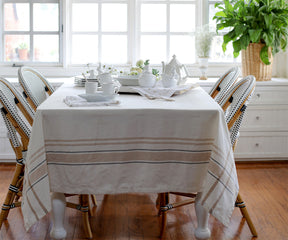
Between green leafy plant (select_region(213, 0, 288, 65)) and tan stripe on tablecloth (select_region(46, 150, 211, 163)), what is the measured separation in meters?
2.13

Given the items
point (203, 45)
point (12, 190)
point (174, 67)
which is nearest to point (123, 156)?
point (12, 190)

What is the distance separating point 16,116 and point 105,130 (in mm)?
608

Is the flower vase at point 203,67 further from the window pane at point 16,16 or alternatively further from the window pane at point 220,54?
the window pane at point 16,16

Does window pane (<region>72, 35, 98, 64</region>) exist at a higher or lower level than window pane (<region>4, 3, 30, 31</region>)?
lower

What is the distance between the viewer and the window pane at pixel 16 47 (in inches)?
195

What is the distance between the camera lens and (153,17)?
16.3 ft

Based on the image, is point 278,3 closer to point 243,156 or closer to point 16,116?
point 243,156

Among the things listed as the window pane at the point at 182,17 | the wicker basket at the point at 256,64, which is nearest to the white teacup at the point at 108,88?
the wicker basket at the point at 256,64

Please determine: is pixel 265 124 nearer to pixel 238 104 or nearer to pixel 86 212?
pixel 238 104

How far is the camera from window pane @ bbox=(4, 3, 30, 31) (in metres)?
4.91

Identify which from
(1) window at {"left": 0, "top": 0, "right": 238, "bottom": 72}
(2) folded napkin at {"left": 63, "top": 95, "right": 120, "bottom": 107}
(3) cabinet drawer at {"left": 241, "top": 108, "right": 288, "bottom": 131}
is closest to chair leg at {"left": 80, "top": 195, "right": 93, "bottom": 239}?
(2) folded napkin at {"left": 63, "top": 95, "right": 120, "bottom": 107}

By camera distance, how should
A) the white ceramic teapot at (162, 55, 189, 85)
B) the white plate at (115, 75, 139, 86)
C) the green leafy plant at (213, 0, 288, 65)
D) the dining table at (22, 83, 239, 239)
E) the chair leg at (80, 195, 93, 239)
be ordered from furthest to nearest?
1. the green leafy plant at (213, 0, 288, 65)
2. the white ceramic teapot at (162, 55, 189, 85)
3. the white plate at (115, 75, 139, 86)
4. the chair leg at (80, 195, 93, 239)
5. the dining table at (22, 83, 239, 239)

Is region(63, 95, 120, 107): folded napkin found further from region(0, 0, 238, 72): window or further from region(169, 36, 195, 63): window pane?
region(169, 36, 195, 63): window pane

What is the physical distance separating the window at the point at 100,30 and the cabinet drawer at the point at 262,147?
102cm
